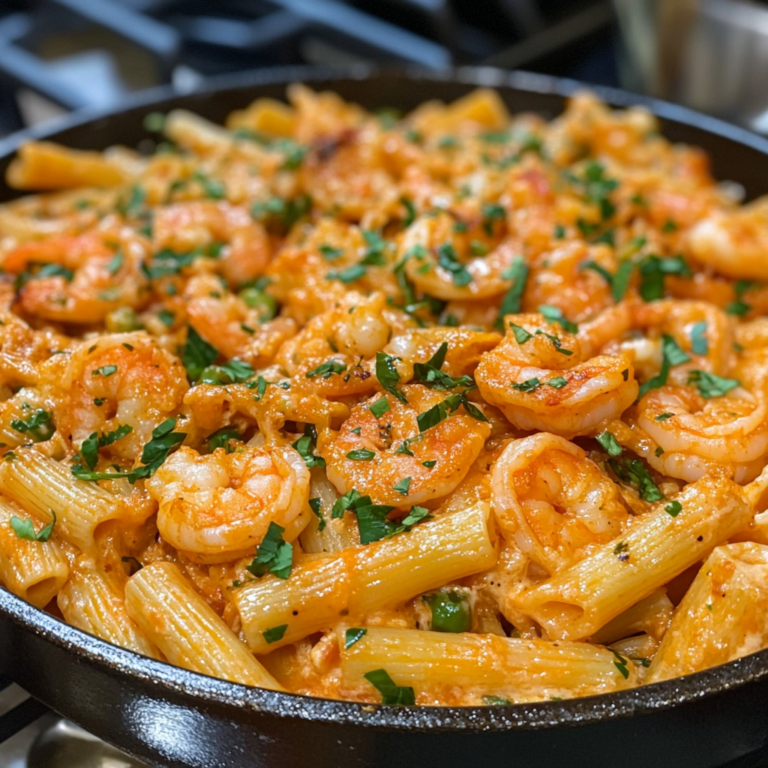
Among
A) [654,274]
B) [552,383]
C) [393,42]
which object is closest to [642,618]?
[552,383]

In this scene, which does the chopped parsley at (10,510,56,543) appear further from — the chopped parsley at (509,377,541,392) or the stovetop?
the stovetop

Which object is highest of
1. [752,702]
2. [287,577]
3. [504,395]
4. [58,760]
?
[504,395]

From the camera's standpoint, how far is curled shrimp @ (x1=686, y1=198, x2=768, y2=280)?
2938 millimetres

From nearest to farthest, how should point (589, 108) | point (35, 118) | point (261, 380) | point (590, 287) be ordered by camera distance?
1. point (261, 380)
2. point (590, 287)
3. point (589, 108)
4. point (35, 118)

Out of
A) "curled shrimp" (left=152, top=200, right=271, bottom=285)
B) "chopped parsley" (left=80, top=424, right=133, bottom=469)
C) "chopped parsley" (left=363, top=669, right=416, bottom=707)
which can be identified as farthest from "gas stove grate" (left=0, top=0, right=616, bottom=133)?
"chopped parsley" (left=363, top=669, right=416, bottom=707)

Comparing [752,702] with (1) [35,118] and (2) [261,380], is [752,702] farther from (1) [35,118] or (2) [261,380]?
(1) [35,118]

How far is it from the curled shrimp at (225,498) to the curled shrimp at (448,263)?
2.51 feet

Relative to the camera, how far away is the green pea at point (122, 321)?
107 inches

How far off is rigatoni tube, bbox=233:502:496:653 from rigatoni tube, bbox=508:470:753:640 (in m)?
0.17

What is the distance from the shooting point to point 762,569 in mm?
2012

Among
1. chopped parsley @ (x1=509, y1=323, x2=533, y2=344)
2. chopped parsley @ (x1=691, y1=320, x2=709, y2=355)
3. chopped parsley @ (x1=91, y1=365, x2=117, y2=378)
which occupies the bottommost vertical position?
chopped parsley @ (x1=691, y1=320, x2=709, y2=355)

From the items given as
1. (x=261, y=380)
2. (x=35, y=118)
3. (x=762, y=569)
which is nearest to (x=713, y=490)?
(x=762, y=569)

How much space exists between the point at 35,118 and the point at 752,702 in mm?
5264

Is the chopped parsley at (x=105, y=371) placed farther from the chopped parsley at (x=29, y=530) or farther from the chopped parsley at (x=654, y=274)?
the chopped parsley at (x=654, y=274)
